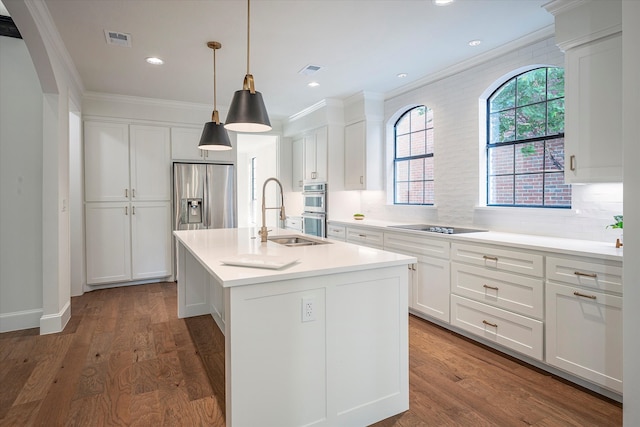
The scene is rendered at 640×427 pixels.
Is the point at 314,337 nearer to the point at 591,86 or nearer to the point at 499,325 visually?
the point at 499,325

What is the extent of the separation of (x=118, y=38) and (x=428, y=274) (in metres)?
3.39

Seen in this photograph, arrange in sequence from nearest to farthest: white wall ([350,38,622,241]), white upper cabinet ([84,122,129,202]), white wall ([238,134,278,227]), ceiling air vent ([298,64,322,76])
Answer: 1. white wall ([350,38,622,241])
2. ceiling air vent ([298,64,322,76])
3. white upper cabinet ([84,122,129,202])
4. white wall ([238,134,278,227])

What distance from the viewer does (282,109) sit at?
5.62m

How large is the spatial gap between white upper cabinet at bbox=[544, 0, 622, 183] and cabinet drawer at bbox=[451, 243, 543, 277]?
0.61 m

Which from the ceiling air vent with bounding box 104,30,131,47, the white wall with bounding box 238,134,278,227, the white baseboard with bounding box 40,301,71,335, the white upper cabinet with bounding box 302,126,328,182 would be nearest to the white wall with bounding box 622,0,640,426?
the ceiling air vent with bounding box 104,30,131,47

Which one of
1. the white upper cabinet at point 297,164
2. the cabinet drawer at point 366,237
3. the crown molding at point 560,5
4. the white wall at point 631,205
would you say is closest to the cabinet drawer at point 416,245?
the cabinet drawer at point 366,237

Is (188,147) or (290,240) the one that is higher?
(188,147)

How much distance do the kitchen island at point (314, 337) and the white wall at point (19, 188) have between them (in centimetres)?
228

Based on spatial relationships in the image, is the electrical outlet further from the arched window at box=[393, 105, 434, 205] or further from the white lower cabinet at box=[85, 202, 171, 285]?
the white lower cabinet at box=[85, 202, 171, 285]

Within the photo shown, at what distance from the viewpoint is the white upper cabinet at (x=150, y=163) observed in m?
4.95

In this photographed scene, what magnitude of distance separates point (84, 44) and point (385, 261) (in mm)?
3213

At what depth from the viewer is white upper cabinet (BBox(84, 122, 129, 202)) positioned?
4.70 meters

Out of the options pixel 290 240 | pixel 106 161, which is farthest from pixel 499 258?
pixel 106 161

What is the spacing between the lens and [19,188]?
3297mm
